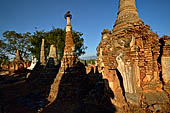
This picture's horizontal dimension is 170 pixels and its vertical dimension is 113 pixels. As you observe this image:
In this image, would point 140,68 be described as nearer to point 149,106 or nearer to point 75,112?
point 149,106

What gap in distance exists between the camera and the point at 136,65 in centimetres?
463

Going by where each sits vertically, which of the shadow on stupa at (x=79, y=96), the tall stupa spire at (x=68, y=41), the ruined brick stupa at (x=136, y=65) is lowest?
the shadow on stupa at (x=79, y=96)

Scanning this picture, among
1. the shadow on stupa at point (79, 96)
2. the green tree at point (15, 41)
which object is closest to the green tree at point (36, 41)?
the green tree at point (15, 41)

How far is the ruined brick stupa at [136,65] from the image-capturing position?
14.8 ft

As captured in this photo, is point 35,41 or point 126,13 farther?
point 35,41

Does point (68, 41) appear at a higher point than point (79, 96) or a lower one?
higher

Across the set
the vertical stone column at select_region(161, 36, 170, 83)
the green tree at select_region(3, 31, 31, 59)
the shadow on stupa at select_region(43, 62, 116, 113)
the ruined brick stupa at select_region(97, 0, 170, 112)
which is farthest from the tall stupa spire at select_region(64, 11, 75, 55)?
the green tree at select_region(3, 31, 31, 59)

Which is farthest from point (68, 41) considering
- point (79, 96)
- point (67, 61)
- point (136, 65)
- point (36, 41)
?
point (36, 41)

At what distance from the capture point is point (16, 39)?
2659 cm

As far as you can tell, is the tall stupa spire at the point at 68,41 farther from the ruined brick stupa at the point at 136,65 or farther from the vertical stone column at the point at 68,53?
the ruined brick stupa at the point at 136,65

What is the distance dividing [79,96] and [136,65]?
4866 mm

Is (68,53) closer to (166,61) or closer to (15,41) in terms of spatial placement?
(166,61)

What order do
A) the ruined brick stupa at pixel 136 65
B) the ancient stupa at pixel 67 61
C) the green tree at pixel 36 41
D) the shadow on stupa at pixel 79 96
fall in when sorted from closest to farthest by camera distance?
the ruined brick stupa at pixel 136 65, the shadow on stupa at pixel 79 96, the ancient stupa at pixel 67 61, the green tree at pixel 36 41

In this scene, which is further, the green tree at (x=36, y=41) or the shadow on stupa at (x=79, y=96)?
the green tree at (x=36, y=41)
